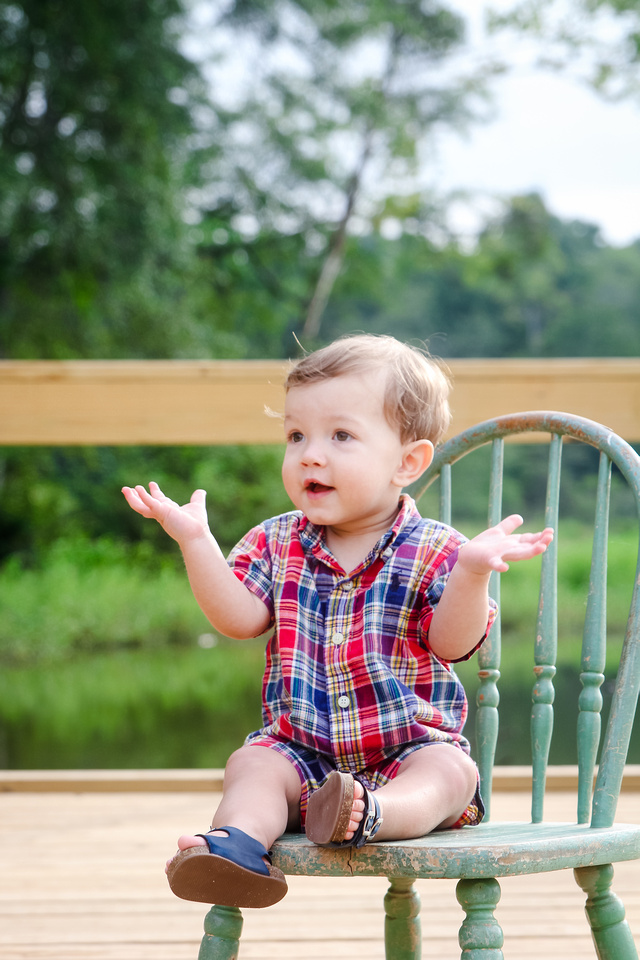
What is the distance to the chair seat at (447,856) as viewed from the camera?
831 mm

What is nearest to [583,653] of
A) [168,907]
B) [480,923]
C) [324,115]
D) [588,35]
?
[480,923]

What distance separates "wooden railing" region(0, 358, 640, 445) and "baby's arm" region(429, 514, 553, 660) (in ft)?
3.29

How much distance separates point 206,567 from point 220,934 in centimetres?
36

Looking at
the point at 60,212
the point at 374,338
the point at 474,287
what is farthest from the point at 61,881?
the point at 474,287

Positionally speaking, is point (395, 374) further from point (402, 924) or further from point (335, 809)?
point (402, 924)

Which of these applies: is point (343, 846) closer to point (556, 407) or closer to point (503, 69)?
point (556, 407)

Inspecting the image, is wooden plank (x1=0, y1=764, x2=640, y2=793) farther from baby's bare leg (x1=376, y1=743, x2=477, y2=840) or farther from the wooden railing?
baby's bare leg (x1=376, y1=743, x2=477, y2=840)

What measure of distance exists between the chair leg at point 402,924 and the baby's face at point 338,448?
447 millimetres

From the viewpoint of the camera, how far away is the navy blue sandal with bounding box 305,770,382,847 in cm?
80

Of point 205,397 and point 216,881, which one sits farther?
point 205,397

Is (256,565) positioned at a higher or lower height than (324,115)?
lower

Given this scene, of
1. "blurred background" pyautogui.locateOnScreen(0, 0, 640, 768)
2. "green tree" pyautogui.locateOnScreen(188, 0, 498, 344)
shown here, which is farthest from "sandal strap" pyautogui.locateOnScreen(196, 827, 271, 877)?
"green tree" pyautogui.locateOnScreen(188, 0, 498, 344)

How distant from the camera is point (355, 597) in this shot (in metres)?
1.06

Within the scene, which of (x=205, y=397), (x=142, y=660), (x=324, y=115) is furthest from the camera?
(x=324, y=115)
